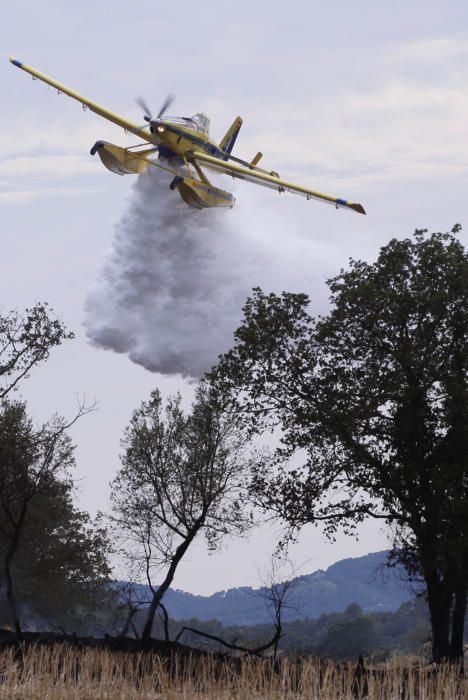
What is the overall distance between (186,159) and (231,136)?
12.4 metres

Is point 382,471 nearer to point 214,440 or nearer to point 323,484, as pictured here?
point 323,484

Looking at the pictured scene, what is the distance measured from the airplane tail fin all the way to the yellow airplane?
894 centimetres

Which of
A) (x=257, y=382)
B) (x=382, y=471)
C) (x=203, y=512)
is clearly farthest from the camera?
(x=203, y=512)

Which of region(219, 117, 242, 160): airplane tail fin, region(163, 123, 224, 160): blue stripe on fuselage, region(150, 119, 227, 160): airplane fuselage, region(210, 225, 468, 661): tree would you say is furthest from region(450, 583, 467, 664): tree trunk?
region(219, 117, 242, 160): airplane tail fin

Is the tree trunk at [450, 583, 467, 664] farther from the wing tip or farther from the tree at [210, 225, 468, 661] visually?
the wing tip

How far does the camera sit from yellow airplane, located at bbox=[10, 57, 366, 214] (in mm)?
48250

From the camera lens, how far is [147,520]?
41750mm

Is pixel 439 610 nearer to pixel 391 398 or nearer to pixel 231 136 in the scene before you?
pixel 391 398

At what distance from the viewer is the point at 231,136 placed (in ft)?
204

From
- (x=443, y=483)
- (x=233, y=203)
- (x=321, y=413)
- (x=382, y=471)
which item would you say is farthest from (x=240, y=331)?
(x=233, y=203)

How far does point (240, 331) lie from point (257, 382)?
6.37ft

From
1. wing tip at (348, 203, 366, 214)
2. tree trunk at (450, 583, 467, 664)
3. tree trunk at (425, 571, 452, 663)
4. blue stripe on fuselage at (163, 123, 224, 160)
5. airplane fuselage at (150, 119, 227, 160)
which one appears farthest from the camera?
blue stripe on fuselage at (163, 123, 224, 160)

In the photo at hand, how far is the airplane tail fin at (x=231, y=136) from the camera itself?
6203 centimetres

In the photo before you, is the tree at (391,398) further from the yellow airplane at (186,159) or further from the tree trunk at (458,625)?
the yellow airplane at (186,159)
